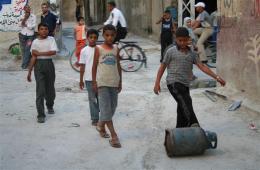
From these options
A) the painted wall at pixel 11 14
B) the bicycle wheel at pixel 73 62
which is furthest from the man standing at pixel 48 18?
the painted wall at pixel 11 14

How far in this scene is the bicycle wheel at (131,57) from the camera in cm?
1311

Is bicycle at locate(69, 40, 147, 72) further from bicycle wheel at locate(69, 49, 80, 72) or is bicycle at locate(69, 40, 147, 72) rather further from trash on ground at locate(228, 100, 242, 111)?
trash on ground at locate(228, 100, 242, 111)

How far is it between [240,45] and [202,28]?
4876 millimetres

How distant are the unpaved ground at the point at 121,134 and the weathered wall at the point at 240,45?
455mm

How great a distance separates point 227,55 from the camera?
376 inches

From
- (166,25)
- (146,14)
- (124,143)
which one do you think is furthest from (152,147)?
(146,14)

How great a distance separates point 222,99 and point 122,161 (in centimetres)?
368

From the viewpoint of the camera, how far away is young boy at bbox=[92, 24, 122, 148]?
6590 millimetres

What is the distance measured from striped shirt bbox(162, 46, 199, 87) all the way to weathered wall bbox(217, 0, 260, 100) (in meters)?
2.22

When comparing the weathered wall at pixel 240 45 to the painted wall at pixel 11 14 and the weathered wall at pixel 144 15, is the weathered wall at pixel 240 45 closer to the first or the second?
the painted wall at pixel 11 14

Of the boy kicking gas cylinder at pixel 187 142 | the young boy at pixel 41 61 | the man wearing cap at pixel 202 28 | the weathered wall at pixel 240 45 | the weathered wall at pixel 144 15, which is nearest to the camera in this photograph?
the boy kicking gas cylinder at pixel 187 142

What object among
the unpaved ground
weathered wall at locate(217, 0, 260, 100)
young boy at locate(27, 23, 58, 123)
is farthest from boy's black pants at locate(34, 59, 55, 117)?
weathered wall at locate(217, 0, 260, 100)

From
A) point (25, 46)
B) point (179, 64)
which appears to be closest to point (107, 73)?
point (179, 64)

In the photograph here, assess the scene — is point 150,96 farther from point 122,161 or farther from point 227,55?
point 122,161
